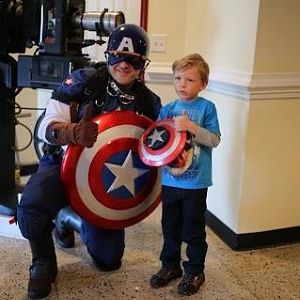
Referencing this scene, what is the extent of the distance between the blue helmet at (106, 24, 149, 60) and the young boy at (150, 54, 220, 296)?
6.3 inches

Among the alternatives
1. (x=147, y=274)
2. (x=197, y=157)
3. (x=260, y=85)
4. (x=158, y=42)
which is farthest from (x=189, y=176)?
(x=158, y=42)

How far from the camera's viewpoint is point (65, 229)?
231 cm

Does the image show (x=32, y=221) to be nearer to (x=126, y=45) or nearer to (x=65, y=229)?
(x=65, y=229)

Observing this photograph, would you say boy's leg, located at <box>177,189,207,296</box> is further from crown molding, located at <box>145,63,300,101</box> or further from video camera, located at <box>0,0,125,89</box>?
video camera, located at <box>0,0,125,89</box>

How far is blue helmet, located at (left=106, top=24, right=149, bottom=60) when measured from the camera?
183 centimetres

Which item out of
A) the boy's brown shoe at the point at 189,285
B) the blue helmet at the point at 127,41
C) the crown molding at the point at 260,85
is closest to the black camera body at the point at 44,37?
the blue helmet at the point at 127,41

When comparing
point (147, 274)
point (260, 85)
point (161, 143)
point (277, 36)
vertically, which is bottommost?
point (147, 274)

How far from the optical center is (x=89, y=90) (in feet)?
6.23

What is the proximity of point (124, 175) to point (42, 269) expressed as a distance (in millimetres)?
487

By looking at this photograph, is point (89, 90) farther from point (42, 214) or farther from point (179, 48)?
point (179, 48)

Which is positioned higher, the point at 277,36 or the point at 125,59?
the point at 277,36

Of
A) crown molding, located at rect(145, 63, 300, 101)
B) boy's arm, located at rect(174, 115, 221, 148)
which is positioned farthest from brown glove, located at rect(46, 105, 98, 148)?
crown molding, located at rect(145, 63, 300, 101)

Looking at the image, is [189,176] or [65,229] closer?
[189,176]

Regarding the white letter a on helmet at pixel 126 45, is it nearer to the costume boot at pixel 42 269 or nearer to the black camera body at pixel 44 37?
the black camera body at pixel 44 37
